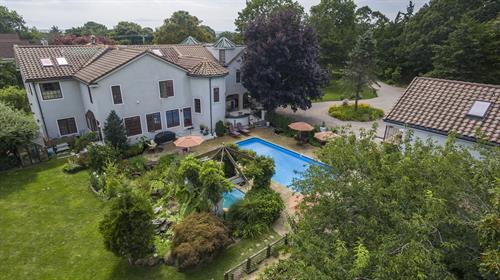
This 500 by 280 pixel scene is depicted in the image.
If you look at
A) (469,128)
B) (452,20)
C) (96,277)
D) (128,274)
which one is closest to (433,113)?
(469,128)

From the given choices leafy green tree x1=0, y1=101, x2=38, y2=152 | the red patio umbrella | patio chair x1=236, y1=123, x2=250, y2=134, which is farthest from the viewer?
patio chair x1=236, y1=123, x2=250, y2=134

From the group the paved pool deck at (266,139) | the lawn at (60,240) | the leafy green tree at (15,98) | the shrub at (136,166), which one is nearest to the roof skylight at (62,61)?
the leafy green tree at (15,98)

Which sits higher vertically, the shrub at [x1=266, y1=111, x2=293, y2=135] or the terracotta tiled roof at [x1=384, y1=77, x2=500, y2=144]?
the terracotta tiled roof at [x1=384, y1=77, x2=500, y2=144]

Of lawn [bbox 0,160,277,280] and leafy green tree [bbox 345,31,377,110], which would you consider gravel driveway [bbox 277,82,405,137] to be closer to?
leafy green tree [bbox 345,31,377,110]

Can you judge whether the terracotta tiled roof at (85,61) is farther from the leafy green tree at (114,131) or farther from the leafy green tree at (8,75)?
the leafy green tree at (8,75)

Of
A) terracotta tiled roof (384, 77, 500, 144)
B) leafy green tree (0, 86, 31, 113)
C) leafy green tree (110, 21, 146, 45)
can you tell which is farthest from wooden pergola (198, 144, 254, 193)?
leafy green tree (110, 21, 146, 45)

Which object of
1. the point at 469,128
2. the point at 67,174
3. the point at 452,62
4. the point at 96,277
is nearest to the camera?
the point at 96,277

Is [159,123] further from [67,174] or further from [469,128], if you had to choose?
[469,128]

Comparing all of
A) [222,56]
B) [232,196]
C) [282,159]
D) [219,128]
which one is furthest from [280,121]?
[232,196]
